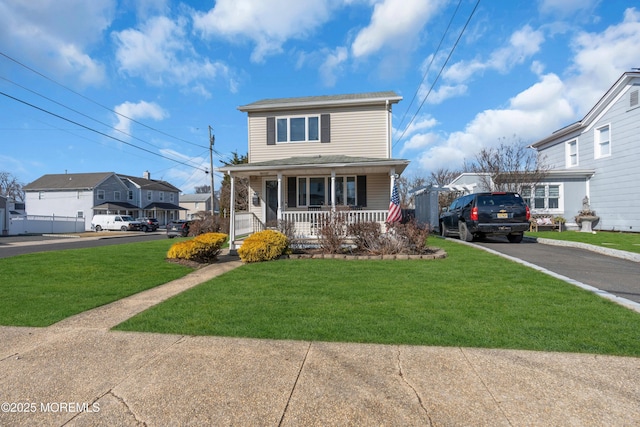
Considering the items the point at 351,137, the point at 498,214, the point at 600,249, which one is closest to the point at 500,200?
the point at 498,214

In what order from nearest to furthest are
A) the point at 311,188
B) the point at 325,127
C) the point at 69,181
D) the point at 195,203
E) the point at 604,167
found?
1. the point at 311,188
2. the point at 325,127
3. the point at 604,167
4. the point at 69,181
5. the point at 195,203

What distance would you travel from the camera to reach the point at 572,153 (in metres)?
19.9

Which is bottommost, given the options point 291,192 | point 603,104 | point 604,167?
point 291,192

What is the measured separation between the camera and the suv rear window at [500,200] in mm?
10914

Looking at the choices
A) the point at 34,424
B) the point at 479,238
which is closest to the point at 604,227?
the point at 479,238

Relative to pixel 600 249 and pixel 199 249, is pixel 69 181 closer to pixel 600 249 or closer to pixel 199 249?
pixel 199 249

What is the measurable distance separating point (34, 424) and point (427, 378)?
3.03 m

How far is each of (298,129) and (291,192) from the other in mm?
2895

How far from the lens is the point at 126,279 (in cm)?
725

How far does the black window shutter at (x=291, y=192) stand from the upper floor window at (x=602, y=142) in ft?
53.8

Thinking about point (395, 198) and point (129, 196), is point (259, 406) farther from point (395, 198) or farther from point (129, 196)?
point (129, 196)

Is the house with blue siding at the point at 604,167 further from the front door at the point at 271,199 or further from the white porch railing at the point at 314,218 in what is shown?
the front door at the point at 271,199

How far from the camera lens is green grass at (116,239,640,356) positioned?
373 centimetres

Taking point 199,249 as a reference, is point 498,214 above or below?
above
